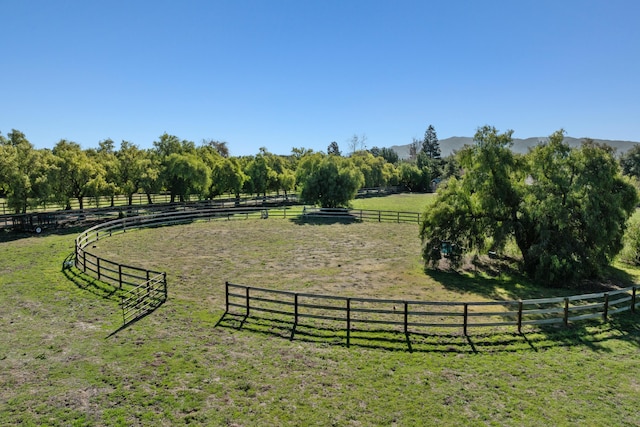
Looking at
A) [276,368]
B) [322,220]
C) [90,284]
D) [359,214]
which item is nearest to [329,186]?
[359,214]

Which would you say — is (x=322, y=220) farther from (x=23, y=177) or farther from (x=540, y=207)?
(x=23, y=177)

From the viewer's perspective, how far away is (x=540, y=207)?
52.3ft

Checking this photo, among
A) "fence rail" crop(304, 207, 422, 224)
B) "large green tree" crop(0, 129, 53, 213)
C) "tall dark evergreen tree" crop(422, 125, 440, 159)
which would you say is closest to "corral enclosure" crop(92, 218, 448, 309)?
"fence rail" crop(304, 207, 422, 224)

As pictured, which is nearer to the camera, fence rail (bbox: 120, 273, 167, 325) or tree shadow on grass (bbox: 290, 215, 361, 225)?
fence rail (bbox: 120, 273, 167, 325)

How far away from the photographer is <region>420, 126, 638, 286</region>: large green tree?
51.6 ft

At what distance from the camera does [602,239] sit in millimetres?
15664

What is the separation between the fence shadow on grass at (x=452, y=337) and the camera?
10.1 metres

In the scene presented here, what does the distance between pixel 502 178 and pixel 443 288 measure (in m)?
5.85

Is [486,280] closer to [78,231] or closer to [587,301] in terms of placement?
[587,301]

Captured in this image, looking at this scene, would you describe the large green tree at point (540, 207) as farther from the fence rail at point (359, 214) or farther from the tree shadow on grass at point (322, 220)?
the fence rail at point (359, 214)

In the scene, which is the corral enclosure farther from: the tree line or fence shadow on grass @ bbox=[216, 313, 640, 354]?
the tree line

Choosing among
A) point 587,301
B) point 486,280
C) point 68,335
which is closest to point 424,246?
point 486,280

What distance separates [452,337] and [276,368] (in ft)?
16.7

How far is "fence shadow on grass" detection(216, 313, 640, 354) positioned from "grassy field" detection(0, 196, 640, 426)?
2.4 inches
